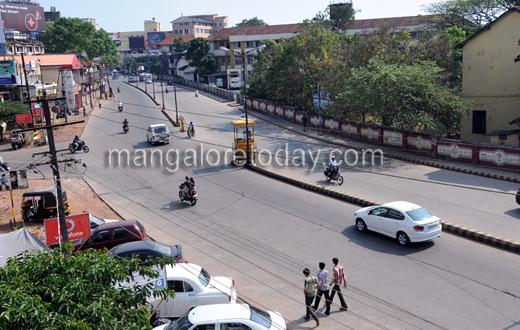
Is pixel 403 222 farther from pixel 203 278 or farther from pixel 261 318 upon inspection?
pixel 261 318

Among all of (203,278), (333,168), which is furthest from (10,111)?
(203,278)

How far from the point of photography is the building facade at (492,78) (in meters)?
30.0

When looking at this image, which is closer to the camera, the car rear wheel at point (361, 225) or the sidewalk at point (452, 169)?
the sidewalk at point (452, 169)

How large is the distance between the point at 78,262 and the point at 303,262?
27.0ft

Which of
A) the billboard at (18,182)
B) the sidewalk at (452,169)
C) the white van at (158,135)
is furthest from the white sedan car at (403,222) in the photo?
the white van at (158,135)

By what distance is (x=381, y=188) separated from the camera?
70.0ft

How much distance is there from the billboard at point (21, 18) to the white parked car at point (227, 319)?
60.2 meters

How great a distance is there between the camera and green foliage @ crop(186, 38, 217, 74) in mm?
82812

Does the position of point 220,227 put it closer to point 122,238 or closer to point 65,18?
point 122,238

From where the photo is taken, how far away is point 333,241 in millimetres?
15312

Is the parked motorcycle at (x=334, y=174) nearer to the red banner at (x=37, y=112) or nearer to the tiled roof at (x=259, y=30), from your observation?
the red banner at (x=37, y=112)

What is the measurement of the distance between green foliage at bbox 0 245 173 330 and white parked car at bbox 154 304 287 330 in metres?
1.35

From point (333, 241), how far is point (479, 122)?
73.4ft

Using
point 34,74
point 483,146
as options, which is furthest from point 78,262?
point 34,74
